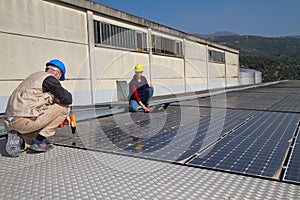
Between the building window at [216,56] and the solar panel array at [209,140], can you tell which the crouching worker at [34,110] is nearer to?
the solar panel array at [209,140]

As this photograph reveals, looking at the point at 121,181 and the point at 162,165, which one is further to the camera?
the point at 162,165

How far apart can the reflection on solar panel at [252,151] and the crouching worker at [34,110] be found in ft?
5.41

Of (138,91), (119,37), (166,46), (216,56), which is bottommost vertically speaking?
(138,91)

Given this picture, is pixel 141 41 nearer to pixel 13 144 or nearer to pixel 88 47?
pixel 88 47

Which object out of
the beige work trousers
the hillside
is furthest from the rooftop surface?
the hillside

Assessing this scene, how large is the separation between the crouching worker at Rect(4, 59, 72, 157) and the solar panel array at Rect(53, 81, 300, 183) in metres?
0.48

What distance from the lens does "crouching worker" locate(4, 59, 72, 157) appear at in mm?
2678

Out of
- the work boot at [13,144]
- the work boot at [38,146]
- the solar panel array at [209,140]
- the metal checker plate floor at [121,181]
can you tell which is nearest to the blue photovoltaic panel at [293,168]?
the solar panel array at [209,140]

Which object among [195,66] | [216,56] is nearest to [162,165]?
[195,66]

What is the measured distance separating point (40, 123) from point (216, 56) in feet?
74.5

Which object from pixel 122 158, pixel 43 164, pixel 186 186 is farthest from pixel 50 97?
pixel 186 186

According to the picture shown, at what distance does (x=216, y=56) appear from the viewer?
2377 cm

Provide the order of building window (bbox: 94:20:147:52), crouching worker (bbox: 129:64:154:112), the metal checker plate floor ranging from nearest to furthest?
the metal checker plate floor
crouching worker (bbox: 129:64:154:112)
building window (bbox: 94:20:147:52)

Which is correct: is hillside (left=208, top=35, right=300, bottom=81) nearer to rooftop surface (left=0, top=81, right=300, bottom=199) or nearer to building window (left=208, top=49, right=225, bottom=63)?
building window (left=208, top=49, right=225, bottom=63)
